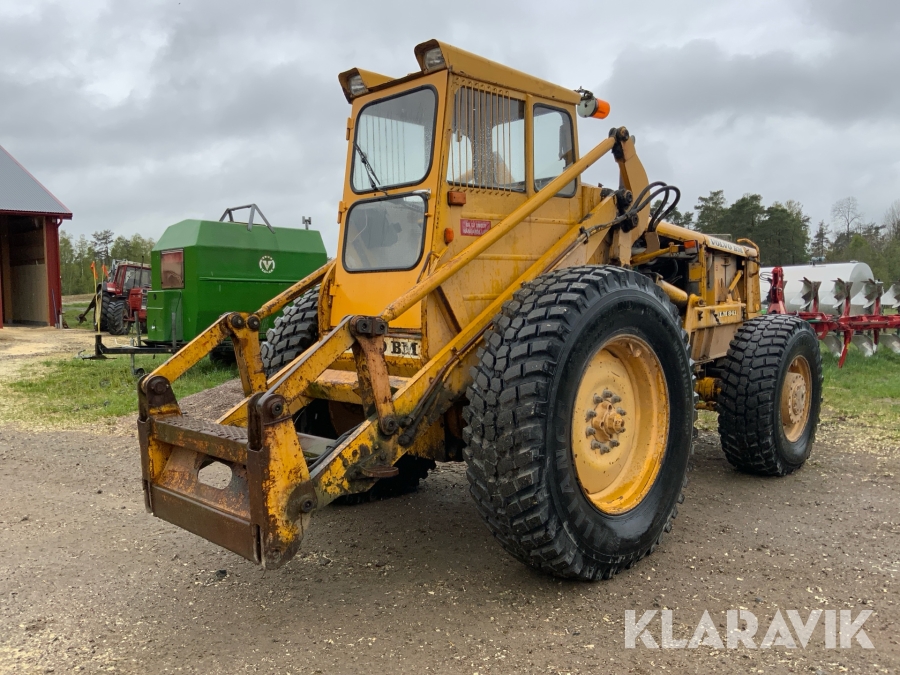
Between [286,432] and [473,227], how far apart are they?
163 centimetres

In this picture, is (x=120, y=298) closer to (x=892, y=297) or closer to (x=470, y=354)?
(x=892, y=297)

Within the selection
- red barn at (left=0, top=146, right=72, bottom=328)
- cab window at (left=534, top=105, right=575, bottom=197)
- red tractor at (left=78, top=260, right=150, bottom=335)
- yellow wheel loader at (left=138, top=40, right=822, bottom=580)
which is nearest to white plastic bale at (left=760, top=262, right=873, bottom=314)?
yellow wheel loader at (left=138, top=40, right=822, bottom=580)

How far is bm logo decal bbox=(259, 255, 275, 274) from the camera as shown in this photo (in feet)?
38.0

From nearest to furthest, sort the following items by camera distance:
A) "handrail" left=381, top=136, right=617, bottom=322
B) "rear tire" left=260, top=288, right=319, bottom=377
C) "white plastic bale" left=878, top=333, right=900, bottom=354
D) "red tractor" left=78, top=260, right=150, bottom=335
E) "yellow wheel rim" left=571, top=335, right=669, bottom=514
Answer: "handrail" left=381, top=136, right=617, bottom=322, "yellow wheel rim" left=571, top=335, right=669, bottom=514, "rear tire" left=260, top=288, right=319, bottom=377, "white plastic bale" left=878, top=333, right=900, bottom=354, "red tractor" left=78, top=260, right=150, bottom=335

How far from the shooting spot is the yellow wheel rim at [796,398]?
554 cm

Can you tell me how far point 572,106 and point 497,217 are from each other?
1.06 m

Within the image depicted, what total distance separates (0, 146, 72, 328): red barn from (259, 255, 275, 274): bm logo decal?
45.7 ft

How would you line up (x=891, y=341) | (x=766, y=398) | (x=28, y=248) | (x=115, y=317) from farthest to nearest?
(x=28, y=248) < (x=115, y=317) < (x=891, y=341) < (x=766, y=398)

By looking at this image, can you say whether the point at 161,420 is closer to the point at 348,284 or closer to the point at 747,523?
the point at 348,284

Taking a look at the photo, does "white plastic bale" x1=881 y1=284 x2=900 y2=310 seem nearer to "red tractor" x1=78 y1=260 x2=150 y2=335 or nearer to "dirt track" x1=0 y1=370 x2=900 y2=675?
"dirt track" x1=0 y1=370 x2=900 y2=675

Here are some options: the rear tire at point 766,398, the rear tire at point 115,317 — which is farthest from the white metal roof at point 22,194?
the rear tire at point 766,398

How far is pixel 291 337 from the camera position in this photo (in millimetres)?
4496

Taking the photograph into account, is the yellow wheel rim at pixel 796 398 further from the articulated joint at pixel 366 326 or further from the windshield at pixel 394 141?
the articulated joint at pixel 366 326

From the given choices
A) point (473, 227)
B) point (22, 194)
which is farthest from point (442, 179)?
point (22, 194)
